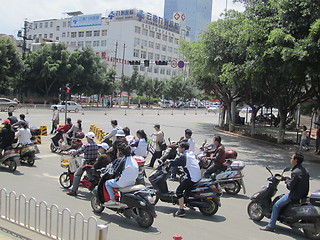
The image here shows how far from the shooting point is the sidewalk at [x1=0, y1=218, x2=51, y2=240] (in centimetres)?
560

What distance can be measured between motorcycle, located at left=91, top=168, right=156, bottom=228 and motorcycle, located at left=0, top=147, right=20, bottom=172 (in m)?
4.70

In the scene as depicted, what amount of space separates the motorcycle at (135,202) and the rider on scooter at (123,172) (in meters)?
0.09

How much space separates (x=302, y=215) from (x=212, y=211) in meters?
1.82

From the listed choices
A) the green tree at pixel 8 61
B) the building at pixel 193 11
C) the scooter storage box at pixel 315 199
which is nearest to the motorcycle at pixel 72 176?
the scooter storage box at pixel 315 199

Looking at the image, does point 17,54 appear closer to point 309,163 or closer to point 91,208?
point 309,163

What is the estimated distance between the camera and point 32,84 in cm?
5338

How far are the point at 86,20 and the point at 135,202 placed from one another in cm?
9427

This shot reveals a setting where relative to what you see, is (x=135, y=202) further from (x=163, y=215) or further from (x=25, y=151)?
(x=25, y=151)

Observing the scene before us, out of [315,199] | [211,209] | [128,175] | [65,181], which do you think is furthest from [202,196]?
[65,181]

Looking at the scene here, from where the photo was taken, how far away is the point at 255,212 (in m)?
7.29

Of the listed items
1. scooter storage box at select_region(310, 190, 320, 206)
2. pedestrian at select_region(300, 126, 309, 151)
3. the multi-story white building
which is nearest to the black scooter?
scooter storage box at select_region(310, 190, 320, 206)

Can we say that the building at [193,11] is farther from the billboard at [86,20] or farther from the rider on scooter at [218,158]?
the rider on scooter at [218,158]

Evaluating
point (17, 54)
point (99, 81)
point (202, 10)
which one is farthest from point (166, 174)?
point (202, 10)

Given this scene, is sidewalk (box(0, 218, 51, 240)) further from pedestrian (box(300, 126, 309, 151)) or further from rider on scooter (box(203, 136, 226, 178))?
pedestrian (box(300, 126, 309, 151))
